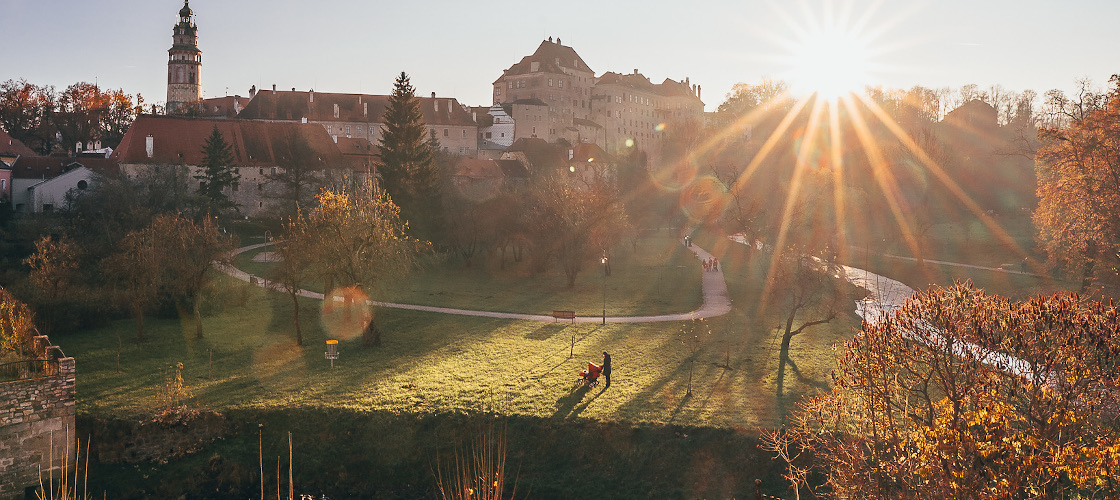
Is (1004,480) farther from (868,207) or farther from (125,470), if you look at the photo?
(868,207)

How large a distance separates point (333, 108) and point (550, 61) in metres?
41.0

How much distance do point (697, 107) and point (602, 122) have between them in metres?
32.0

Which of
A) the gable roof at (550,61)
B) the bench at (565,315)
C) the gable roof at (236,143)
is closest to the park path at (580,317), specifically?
the bench at (565,315)

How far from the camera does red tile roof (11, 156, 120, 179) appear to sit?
5644 centimetres

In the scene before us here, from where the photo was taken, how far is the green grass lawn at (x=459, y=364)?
2080 cm

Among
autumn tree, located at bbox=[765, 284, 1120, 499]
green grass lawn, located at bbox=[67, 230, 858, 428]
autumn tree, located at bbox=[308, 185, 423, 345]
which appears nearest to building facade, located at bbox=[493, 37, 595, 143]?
green grass lawn, located at bbox=[67, 230, 858, 428]

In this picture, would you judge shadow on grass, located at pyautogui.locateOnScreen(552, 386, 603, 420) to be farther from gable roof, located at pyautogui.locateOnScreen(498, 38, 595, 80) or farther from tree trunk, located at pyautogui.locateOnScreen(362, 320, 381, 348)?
gable roof, located at pyautogui.locateOnScreen(498, 38, 595, 80)

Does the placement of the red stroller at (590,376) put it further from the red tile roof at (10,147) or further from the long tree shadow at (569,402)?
the red tile roof at (10,147)

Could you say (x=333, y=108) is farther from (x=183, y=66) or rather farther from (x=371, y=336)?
(x=371, y=336)

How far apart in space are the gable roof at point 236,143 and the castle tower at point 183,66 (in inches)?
1928

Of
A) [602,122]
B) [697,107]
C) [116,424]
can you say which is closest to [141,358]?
[116,424]

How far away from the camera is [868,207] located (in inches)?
2324

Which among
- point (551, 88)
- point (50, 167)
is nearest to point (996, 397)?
point (50, 167)

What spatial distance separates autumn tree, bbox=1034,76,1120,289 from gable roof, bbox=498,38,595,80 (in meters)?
96.5
